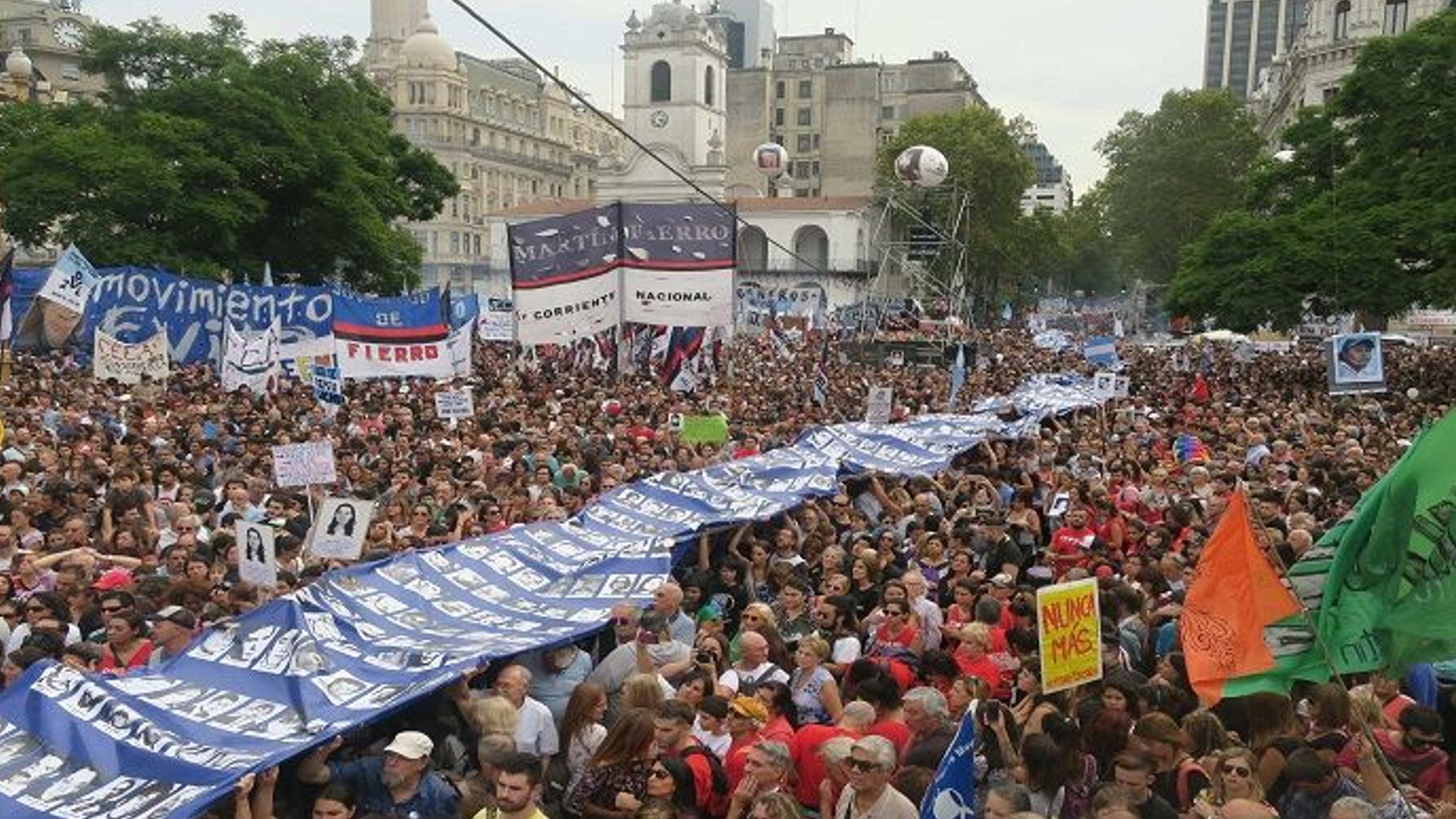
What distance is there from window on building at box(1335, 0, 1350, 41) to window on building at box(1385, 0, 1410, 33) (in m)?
2.39

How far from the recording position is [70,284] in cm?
2036

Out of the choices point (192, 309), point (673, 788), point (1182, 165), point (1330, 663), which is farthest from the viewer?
point (1182, 165)

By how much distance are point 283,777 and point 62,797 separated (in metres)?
0.86

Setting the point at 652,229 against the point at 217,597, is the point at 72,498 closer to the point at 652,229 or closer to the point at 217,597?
the point at 217,597

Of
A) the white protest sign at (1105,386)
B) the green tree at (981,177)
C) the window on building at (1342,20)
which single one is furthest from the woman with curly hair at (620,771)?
the window on building at (1342,20)

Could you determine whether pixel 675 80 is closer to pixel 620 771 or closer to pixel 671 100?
pixel 671 100

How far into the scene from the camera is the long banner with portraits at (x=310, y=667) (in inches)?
212

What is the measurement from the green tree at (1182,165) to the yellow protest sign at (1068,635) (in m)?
64.1

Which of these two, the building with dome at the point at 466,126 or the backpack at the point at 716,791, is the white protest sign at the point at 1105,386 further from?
the building with dome at the point at 466,126

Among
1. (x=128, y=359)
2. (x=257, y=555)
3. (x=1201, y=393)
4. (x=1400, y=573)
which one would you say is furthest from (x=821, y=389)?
(x=1400, y=573)

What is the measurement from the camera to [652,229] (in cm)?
1789

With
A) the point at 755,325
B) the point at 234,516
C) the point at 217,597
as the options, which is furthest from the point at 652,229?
the point at 755,325

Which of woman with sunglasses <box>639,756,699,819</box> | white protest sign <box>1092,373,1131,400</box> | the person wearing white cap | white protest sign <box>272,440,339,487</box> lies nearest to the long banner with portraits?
the person wearing white cap

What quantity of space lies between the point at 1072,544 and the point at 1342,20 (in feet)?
210
